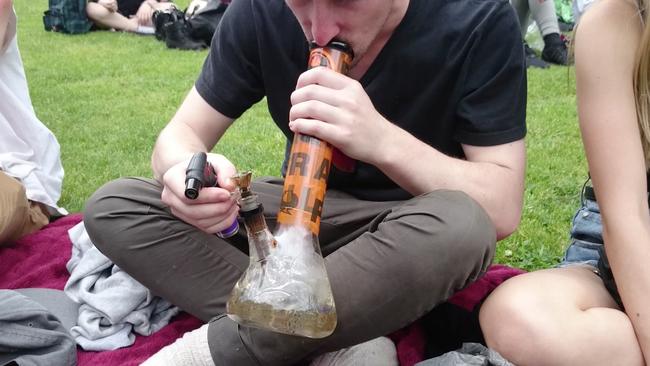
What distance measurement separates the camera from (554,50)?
6.35 meters

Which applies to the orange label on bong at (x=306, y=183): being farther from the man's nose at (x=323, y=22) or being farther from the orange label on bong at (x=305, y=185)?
the man's nose at (x=323, y=22)

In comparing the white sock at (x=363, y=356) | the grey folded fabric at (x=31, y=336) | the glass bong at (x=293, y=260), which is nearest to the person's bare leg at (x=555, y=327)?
the white sock at (x=363, y=356)

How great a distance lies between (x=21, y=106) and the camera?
2514mm

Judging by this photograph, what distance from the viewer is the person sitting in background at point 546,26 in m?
6.34

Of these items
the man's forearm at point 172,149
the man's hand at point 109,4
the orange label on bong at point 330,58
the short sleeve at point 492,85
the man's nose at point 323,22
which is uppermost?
the man's nose at point 323,22

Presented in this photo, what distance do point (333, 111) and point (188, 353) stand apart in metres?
0.63

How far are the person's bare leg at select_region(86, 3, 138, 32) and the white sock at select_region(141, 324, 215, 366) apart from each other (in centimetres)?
726

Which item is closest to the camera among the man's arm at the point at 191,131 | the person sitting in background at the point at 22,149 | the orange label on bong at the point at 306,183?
the orange label on bong at the point at 306,183

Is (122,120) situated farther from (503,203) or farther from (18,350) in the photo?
(503,203)

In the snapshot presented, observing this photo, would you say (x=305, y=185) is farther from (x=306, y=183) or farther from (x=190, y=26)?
(x=190, y=26)

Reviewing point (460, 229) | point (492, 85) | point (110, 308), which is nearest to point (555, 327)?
point (460, 229)

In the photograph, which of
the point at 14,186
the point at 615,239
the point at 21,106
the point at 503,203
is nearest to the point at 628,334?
the point at 615,239

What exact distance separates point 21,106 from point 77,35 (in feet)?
19.1

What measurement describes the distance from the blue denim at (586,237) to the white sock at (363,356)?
0.60 m
